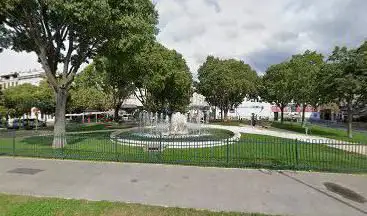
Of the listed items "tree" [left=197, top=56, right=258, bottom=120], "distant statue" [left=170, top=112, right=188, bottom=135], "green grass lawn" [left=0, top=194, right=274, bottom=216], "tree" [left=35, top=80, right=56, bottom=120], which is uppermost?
"tree" [left=197, top=56, right=258, bottom=120]

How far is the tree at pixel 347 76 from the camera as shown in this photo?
2708cm

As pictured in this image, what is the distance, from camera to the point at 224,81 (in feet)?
164

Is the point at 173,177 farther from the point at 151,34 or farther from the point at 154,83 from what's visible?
the point at 154,83

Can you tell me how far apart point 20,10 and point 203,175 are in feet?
46.6

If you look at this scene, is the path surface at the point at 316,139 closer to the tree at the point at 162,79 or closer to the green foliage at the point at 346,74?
the green foliage at the point at 346,74

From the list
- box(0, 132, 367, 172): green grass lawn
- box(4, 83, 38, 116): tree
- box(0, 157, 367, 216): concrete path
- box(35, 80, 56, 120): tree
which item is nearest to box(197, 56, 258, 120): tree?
box(35, 80, 56, 120): tree

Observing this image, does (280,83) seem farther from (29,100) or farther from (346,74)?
(29,100)

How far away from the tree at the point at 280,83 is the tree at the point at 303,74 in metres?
0.74

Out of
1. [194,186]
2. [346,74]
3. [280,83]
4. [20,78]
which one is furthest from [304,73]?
[20,78]

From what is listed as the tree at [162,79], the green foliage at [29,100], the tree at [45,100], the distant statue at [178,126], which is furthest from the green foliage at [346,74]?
the green foliage at [29,100]

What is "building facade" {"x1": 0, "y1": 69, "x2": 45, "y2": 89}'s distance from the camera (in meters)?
89.7

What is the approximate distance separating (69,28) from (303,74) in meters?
33.1

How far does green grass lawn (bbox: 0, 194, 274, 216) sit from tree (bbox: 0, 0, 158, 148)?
845cm

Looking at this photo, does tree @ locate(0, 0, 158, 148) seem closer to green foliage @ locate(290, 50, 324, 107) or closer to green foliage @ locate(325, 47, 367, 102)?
green foliage @ locate(325, 47, 367, 102)
